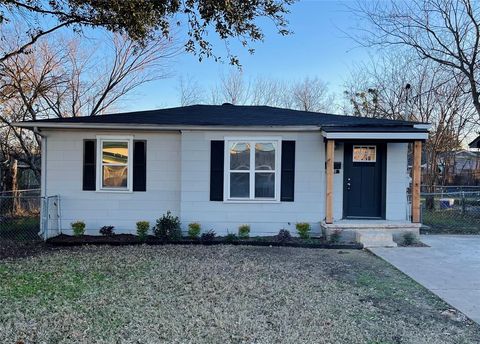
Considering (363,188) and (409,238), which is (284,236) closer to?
(363,188)

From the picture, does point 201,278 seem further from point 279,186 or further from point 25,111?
point 25,111

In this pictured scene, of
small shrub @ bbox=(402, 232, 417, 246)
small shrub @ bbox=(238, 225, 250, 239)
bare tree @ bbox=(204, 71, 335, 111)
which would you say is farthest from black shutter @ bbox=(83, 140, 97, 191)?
bare tree @ bbox=(204, 71, 335, 111)

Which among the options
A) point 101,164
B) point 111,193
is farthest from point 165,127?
point 111,193

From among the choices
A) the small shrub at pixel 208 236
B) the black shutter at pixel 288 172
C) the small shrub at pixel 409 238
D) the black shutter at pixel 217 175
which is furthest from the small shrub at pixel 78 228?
the small shrub at pixel 409 238

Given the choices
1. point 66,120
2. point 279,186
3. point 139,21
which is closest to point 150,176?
point 66,120

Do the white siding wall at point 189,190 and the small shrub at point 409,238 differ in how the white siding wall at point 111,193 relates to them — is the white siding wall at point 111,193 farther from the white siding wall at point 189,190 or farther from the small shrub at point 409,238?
the small shrub at point 409,238

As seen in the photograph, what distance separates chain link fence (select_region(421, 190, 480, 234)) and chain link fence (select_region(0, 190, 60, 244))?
9.00 metres

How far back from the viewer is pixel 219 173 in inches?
328

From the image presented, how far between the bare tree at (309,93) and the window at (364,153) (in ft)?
53.2

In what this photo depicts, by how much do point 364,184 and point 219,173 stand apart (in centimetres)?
331

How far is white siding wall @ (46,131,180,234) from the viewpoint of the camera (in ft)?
27.9

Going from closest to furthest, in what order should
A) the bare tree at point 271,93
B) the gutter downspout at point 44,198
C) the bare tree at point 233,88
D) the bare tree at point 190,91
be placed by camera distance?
the gutter downspout at point 44,198
the bare tree at point 190,91
the bare tree at point 233,88
the bare tree at point 271,93

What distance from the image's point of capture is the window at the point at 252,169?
329 inches

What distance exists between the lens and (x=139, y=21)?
6363 millimetres
